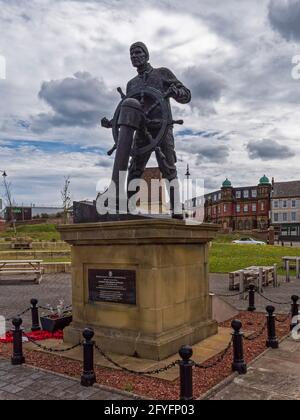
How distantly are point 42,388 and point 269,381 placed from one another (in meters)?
3.08

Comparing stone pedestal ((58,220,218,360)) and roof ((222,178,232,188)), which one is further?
roof ((222,178,232,188))

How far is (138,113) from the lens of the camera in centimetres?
729

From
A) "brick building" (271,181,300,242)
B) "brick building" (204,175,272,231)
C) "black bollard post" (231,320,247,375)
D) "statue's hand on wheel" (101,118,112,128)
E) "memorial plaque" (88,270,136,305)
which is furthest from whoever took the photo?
"brick building" (204,175,272,231)

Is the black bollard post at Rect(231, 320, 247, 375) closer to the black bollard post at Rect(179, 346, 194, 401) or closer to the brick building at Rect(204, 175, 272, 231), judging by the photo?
the black bollard post at Rect(179, 346, 194, 401)

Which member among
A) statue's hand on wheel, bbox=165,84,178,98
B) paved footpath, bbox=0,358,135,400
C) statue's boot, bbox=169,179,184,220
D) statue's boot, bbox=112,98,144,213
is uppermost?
statue's hand on wheel, bbox=165,84,178,98

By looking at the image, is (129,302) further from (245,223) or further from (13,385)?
(245,223)

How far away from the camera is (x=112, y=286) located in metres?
6.99

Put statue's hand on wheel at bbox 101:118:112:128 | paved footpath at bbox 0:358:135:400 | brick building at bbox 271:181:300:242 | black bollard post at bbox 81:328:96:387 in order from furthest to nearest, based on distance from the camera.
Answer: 1. brick building at bbox 271:181:300:242
2. statue's hand on wheel at bbox 101:118:112:128
3. black bollard post at bbox 81:328:96:387
4. paved footpath at bbox 0:358:135:400

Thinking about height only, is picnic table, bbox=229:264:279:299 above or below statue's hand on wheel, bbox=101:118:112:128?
below

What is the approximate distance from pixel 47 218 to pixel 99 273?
68283mm

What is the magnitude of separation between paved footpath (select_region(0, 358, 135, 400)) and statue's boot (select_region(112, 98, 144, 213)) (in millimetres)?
2892

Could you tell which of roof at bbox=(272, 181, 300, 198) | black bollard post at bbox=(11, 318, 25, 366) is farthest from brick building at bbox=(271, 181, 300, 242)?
black bollard post at bbox=(11, 318, 25, 366)

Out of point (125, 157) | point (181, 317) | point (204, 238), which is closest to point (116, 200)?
point (125, 157)

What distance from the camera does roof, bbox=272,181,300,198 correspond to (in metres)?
82.8
